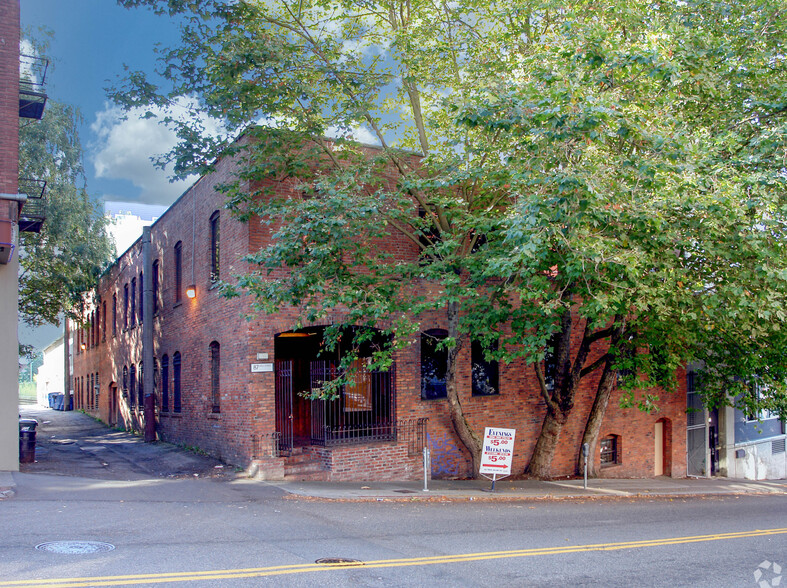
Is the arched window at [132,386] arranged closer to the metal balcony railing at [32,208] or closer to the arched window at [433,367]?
the metal balcony railing at [32,208]

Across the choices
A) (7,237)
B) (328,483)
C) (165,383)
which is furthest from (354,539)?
(165,383)

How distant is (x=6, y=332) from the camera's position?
14148 millimetres

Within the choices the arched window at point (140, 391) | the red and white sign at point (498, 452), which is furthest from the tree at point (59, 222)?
the red and white sign at point (498, 452)

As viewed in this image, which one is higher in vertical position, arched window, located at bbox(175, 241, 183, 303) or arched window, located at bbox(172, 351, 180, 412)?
arched window, located at bbox(175, 241, 183, 303)

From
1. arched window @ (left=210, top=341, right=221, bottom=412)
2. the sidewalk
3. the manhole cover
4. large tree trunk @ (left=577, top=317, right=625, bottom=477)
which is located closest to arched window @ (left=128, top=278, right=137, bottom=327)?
the sidewalk

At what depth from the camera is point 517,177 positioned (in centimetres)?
1101

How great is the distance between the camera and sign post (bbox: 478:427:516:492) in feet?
48.6

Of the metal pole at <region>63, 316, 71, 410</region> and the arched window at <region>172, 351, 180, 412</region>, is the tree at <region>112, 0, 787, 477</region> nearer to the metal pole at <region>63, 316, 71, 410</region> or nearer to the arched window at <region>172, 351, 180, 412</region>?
the arched window at <region>172, 351, 180, 412</region>

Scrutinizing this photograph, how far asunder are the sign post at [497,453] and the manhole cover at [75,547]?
8575 millimetres

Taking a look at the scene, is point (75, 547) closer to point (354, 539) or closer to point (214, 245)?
point (354, 539)

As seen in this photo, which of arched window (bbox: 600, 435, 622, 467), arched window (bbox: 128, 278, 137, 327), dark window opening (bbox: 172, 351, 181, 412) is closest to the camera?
arched window (bbox: 600, 435, 622, 467)

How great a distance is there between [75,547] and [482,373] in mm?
11584

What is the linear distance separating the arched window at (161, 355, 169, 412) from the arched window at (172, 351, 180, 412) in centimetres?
88

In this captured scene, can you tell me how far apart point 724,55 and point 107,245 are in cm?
2366
